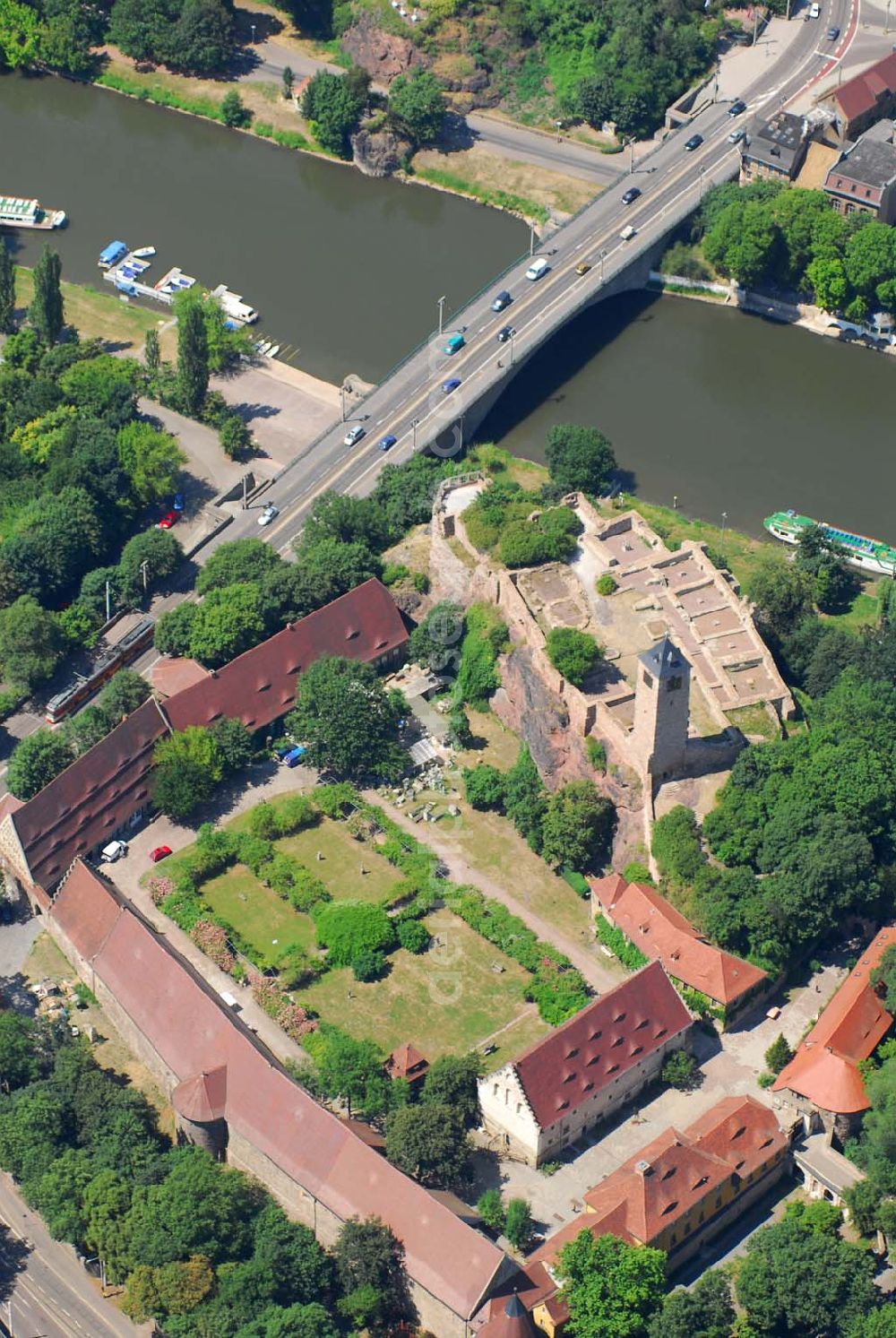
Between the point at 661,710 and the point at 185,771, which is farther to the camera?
the point at 185,771

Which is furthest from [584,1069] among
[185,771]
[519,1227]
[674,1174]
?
[185,771]

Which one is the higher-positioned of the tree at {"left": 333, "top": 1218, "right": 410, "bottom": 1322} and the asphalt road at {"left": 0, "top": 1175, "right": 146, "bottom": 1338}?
the tree at {"left": 333, "top": 1218, "right": 410, "bottom": 1322}

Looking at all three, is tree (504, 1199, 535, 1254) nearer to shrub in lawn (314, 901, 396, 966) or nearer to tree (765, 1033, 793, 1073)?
tree (765, 1033, 793, 1073)

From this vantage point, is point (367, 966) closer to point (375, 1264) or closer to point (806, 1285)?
point (375, 1264)

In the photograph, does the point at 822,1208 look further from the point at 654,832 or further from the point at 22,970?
the point at 22,970

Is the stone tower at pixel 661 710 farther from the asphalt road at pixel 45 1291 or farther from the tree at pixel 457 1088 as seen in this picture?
the asphalt road at pixel 45 1291

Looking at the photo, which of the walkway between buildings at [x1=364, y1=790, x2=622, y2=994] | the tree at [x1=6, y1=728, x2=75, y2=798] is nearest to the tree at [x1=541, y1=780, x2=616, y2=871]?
the walkway between buildings at [x1=364, y1=790, x2=622, y2=994]

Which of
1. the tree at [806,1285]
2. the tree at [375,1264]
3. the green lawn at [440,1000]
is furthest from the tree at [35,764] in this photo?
the tree at [806,1285]
